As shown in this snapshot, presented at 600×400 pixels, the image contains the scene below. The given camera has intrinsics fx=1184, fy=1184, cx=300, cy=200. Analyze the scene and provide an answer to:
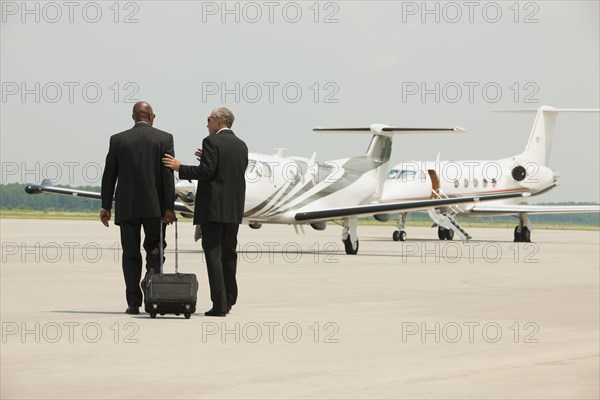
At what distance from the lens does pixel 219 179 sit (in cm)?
1166

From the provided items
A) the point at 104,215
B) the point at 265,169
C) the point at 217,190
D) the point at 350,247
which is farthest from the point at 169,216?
the point at 350,247

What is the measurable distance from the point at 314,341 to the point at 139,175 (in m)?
2.70

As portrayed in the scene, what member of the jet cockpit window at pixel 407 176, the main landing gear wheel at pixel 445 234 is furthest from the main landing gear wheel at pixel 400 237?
the main landing gear wheel at pixel 445 234

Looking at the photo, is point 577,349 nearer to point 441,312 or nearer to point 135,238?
point 441,312

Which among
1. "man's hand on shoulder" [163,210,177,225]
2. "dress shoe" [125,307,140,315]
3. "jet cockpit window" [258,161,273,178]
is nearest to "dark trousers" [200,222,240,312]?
"man's hand on shoulder" [163,210,177,225]

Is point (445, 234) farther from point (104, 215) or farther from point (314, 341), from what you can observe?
point (314, 341)

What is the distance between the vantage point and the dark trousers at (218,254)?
38.2 feet

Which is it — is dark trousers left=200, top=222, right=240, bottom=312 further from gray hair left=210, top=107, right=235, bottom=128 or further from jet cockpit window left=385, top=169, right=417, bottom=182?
jet cockpit window left=385, top=169, right=417, bottom=182

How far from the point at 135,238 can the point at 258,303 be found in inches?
94.5

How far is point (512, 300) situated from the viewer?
14633mm

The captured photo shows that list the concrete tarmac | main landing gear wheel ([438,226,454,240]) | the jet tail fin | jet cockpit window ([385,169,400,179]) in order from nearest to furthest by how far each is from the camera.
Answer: the concrete tarmac → jet cockpit window ([385,169,400,179]) → main landing gear wheel ([438,226,454,240]) → the jet tail fin

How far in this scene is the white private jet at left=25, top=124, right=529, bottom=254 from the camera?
2727 centimetres

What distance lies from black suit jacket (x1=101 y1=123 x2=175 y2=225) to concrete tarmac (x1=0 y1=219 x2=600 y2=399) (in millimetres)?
1081

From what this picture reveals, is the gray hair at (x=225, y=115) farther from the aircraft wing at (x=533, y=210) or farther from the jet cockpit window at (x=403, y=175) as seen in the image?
the aircraft wing at (x=533, y=210)
